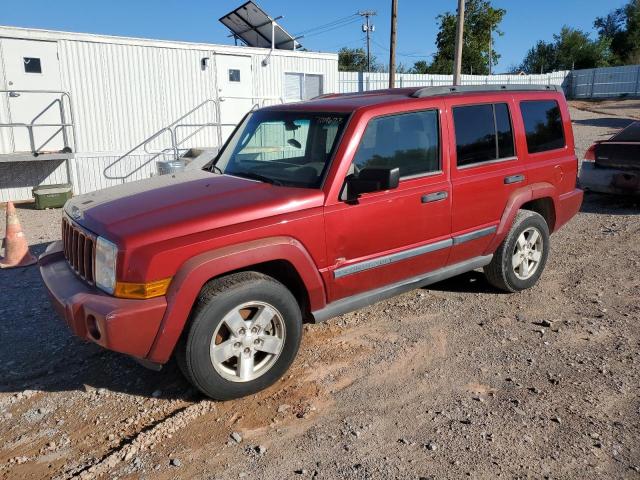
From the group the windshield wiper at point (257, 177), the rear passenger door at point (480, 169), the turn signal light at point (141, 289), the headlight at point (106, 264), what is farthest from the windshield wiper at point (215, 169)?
the rear passenger door at point (480, 169)

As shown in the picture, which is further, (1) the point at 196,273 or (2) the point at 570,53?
(2) the point at 570,53

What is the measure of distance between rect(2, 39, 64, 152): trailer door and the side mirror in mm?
9925

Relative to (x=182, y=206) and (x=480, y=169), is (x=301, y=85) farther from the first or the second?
(x=182, y=206)

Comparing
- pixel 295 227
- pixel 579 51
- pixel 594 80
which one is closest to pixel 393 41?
pixel 295 227

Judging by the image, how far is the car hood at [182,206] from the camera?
3.26 meters

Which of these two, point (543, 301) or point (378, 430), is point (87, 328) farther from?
point (543, 301)

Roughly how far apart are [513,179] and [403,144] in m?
1.29

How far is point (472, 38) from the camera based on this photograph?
49.5 metres

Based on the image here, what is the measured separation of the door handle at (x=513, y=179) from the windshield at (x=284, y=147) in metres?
1.71

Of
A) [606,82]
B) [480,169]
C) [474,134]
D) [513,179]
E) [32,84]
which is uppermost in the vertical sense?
[606,82]

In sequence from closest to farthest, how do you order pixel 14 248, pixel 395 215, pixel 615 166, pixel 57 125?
pixel 395 215, pixel 14 248, pixel 615 166, pixel 57 125

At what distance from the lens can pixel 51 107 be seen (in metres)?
11.7

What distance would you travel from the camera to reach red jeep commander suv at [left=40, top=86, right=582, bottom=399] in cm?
320

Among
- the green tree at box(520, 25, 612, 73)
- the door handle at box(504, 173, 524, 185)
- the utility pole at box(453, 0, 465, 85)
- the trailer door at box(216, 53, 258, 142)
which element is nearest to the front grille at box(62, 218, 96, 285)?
the door handle at box(504, 173, 524, 185)
